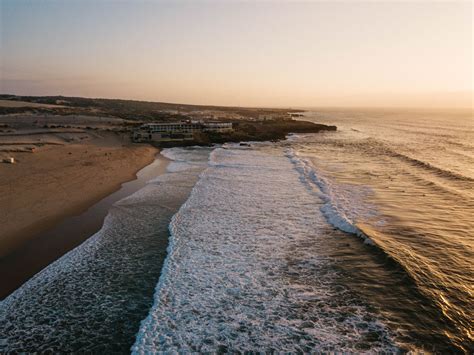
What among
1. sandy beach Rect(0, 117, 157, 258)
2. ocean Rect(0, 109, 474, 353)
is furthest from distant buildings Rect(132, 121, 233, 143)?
ocean Rect(0, 109, 474, 353)

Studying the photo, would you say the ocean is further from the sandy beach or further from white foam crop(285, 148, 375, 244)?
the sandy beach

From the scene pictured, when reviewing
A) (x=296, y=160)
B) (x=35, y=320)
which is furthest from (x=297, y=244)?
(x=296, y=160)

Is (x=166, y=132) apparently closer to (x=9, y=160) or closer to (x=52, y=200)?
(x=9, y=160)

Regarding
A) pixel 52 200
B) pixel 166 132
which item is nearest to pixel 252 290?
pixel 52 200

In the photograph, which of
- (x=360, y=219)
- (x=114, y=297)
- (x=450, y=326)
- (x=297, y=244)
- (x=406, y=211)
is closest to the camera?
(x=450, y=326)

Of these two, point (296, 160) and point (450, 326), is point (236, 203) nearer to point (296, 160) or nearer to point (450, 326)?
point (450, 326)

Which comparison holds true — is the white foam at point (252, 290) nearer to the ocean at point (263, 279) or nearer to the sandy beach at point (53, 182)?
the ocean at point (263, 279)
